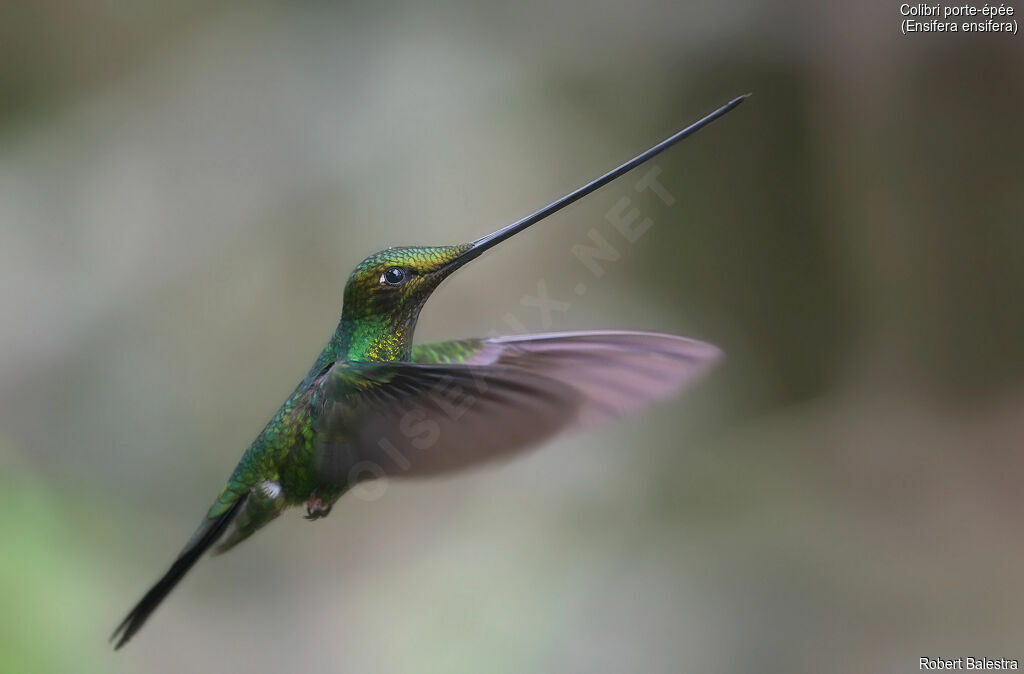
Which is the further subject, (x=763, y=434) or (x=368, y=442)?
(x=763, y=434)

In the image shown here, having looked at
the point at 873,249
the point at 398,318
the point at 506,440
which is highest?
the point at 398,318

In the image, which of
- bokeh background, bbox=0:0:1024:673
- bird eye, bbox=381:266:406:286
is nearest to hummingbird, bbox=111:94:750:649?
bird eye, bbox=381:266:406:286

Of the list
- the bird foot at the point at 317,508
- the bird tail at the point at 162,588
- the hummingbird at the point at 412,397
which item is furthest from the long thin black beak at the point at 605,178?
the bird tail at the point at 162,588

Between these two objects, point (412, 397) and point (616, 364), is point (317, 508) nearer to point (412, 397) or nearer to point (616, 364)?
point (412, 397)

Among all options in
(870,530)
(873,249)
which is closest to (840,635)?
(870,530)

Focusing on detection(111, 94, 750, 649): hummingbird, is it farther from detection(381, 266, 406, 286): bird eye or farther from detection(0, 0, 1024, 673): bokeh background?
detection(0, 0, 1024, 673): bokeh background

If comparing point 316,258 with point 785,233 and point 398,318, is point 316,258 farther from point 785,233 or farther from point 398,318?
point 398,318
